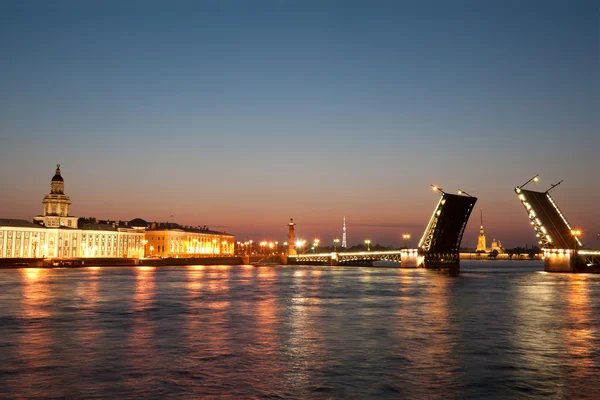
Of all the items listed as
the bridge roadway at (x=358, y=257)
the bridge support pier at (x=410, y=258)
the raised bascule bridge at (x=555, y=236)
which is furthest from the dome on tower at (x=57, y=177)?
the raised bascule bridge at (x=555, y=236)

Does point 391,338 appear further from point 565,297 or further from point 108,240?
point 108,240

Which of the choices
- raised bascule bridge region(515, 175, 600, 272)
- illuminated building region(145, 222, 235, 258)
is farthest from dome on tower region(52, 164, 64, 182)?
raised bascule bridge region(515, 175, 600, 272)

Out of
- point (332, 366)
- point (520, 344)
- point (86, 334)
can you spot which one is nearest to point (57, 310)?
point (86, 334)

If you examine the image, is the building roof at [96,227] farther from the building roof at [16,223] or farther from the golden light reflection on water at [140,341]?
the golden light reflection on water at [140,341]

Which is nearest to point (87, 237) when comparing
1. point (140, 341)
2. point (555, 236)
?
point (555, 236)

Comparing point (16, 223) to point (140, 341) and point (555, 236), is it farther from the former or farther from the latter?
point (140, 341)

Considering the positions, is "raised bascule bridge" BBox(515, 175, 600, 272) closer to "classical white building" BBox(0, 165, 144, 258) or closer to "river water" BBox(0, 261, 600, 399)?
"river water" BBox(0, 261, 600, 399)
